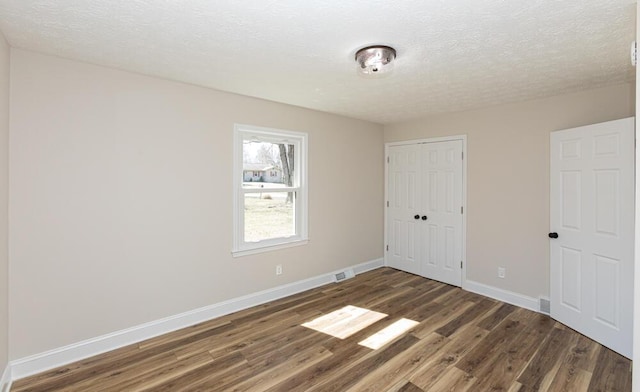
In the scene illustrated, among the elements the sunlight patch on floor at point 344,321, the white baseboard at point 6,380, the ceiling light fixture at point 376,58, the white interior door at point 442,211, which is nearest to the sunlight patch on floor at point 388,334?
the sunlight patch on floor at point 344,321

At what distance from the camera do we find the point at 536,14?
1740 mm

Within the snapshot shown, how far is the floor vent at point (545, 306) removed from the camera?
3.33 m

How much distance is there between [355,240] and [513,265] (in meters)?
2.03

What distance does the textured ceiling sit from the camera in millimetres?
1692

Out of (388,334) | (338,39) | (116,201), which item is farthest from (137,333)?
(338,39)

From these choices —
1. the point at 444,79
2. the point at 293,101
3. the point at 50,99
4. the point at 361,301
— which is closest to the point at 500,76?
the point at 444,79

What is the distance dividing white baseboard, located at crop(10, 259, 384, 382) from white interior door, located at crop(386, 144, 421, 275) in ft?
5.33

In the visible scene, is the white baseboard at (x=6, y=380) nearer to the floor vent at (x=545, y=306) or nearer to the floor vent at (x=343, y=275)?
the floor vent at (x=343, y=275)

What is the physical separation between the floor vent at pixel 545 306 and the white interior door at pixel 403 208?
1573 millimetres

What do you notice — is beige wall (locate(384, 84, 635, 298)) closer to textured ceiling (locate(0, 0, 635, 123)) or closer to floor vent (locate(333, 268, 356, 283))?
textured ceiling (locate(0, 0, 635, 123))

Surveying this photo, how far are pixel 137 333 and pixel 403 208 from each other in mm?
3713

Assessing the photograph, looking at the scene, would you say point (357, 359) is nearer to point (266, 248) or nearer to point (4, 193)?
point (266, 248)

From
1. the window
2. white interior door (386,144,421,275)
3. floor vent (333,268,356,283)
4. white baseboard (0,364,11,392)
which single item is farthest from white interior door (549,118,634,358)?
white baseboard (0,364,11,392)

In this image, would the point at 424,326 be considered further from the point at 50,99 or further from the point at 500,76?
the point at 50,99
